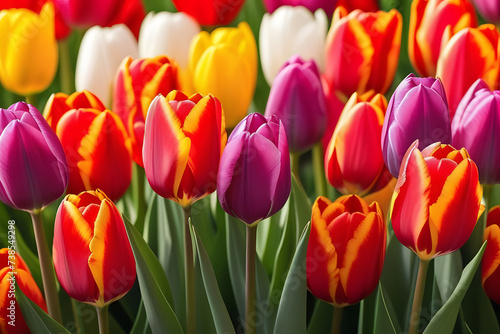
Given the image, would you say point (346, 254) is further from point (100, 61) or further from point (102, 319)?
point (100, 61)

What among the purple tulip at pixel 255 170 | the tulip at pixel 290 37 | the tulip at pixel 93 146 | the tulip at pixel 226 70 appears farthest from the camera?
the tulip at pixel 290 37

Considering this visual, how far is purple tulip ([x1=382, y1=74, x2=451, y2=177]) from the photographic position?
0.52m

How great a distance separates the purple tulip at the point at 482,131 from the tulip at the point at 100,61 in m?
0.42

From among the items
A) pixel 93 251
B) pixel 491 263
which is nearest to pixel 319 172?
pixel 491 263

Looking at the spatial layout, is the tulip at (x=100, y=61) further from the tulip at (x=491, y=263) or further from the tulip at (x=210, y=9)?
the tulip at (x=491, y=263)

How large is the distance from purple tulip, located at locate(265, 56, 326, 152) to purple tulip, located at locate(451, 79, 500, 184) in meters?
0.16

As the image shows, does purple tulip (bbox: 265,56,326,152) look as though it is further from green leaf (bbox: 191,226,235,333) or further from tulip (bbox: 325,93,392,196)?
green leaf (bbox: 191,226,235,333)

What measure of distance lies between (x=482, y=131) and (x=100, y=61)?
1.50 ft

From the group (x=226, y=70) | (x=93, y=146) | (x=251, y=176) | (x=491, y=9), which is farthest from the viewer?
(x=491, y=9)

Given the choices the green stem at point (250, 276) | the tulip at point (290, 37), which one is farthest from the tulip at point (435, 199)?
the tulip at point (290, 37)

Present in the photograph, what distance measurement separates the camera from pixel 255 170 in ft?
1.60

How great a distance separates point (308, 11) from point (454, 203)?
0.45 metres

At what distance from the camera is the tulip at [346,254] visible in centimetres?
54

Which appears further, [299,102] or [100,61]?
[100,61]
